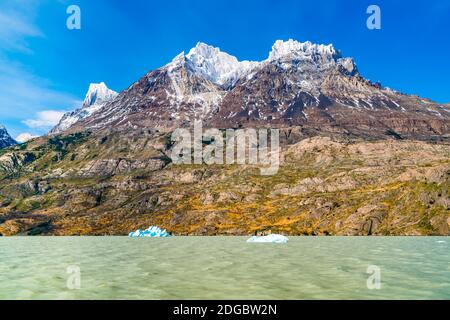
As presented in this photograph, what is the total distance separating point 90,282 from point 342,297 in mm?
31272

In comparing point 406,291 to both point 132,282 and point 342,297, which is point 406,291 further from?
point 132,282
